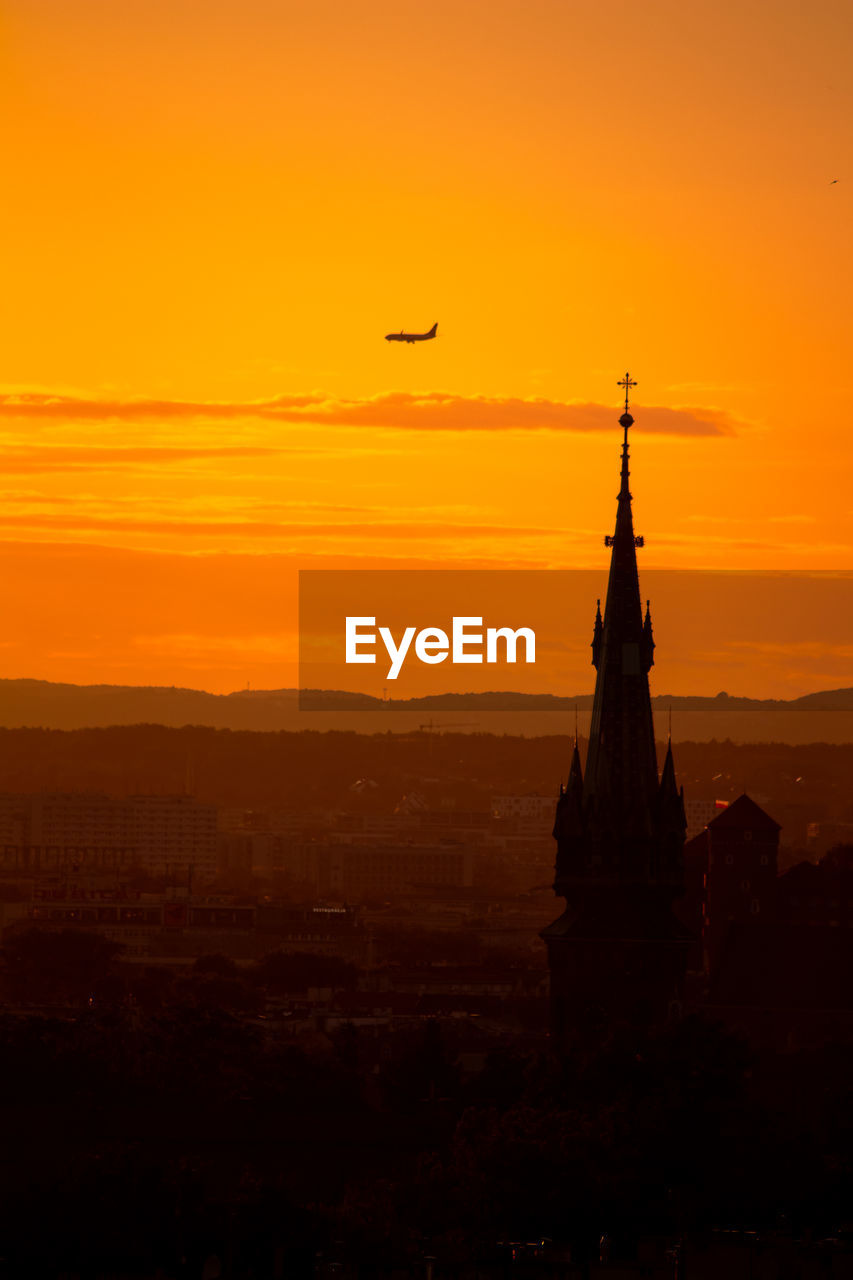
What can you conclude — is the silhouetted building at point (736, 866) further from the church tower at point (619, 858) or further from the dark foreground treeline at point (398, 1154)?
the church tower at point (619, 858)

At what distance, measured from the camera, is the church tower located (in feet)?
326

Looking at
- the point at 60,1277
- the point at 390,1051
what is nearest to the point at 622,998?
the point at 60,1277

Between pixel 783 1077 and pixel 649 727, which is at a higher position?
pixel 649 727

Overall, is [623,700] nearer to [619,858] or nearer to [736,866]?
[619,858]

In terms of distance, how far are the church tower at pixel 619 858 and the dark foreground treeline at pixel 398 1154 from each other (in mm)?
2563

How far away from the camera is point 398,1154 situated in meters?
96.8

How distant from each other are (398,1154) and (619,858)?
30.0ft

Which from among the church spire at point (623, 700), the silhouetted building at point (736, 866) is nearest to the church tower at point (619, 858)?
the church spire at point (623, 700)

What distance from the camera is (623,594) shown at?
10044 centimetres

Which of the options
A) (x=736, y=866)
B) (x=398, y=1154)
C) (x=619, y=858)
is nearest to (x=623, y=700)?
(x=619, y=858)

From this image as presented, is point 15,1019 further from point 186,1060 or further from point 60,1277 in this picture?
point 60,1277

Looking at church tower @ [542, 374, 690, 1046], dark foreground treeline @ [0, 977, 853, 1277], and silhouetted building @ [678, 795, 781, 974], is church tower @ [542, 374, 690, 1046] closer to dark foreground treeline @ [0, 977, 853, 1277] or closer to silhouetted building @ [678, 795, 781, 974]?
dark foreground treeline @ [0, 977, 853, 1277]

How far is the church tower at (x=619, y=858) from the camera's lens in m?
99.3

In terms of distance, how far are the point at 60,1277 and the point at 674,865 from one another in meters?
29.7
